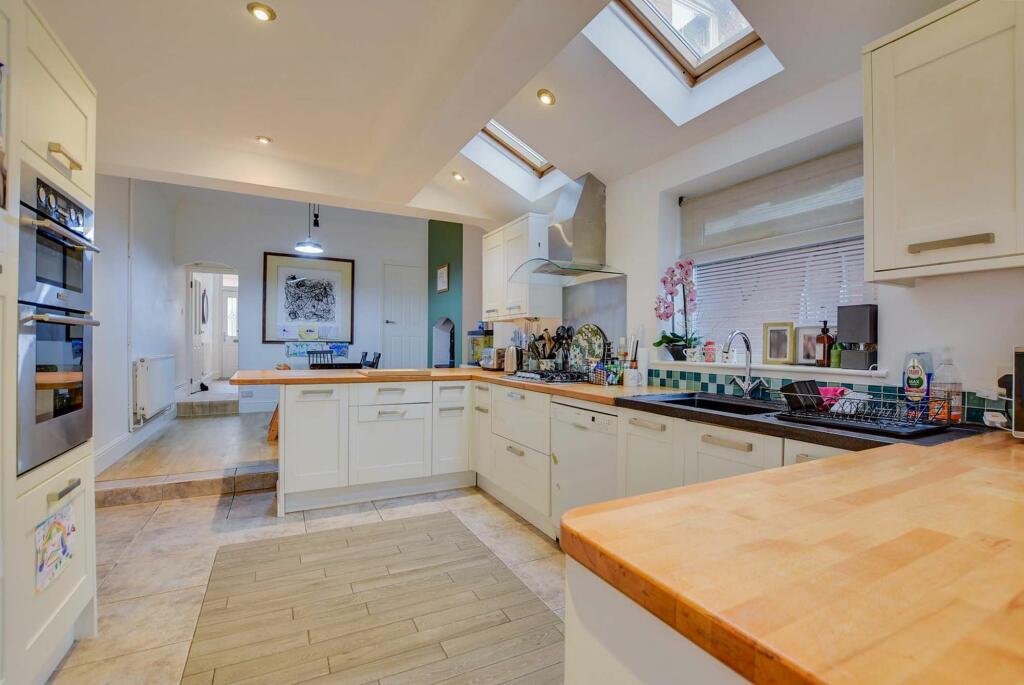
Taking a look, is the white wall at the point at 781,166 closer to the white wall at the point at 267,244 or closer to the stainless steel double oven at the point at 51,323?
the stainless steel double oven at the point at 51,323

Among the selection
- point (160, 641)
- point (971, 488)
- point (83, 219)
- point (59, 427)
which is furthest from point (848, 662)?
point (83, 219)

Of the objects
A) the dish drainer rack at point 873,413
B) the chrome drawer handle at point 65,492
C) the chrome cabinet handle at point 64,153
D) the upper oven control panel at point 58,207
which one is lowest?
the chrome drawer handle at point 65,492

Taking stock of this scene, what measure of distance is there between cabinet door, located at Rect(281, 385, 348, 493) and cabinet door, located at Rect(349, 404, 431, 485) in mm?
77

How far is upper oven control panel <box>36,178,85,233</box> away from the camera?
1433 mm

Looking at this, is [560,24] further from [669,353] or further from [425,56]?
[669,353]

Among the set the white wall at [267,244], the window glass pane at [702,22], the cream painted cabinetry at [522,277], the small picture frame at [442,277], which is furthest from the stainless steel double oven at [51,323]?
the small picture frame at [442,277]

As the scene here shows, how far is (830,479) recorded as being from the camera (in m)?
0.91

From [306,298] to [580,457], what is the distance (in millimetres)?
6054

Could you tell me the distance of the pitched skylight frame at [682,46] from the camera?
7.27ft

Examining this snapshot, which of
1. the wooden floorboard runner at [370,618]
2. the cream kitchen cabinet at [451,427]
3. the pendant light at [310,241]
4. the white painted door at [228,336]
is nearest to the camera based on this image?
the wooden floorboard runner at [370,618]

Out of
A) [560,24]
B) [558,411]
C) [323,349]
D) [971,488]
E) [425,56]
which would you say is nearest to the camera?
[971,488]

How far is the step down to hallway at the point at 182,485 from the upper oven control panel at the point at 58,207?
232 centimetres

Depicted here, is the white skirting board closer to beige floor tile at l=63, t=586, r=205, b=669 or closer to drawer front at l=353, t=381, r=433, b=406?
beige floor tile at l=63, t=586, r=205, b=669

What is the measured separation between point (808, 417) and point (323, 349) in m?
6.88
